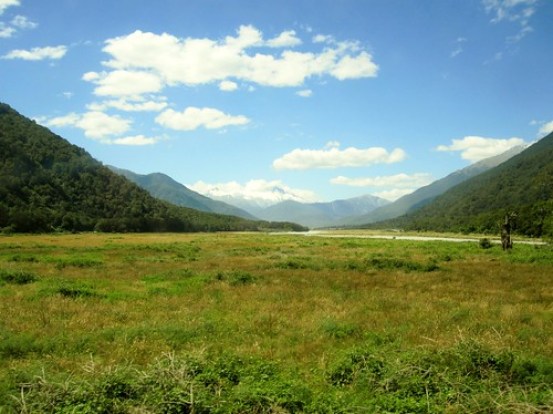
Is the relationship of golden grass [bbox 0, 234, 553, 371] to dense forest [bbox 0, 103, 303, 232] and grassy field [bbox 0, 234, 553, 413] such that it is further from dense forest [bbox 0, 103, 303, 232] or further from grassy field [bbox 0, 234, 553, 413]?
dense forest [bbox 0, 103, 303, 232]

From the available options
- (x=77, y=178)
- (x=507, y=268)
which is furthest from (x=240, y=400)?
(x=77, y=178)

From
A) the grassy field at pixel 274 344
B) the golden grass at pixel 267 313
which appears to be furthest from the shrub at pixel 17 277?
the golden grass at pixel 267 313

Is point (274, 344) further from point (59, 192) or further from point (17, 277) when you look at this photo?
point (59, 192)

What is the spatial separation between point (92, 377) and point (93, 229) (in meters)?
124

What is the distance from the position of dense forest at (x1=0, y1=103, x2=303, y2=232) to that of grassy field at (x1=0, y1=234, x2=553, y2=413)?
8841 centimetres

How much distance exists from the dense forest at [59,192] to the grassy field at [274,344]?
8841 centimetres

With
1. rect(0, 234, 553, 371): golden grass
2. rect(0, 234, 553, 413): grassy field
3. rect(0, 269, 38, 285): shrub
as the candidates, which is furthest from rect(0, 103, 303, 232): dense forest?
rect(0, 234, 553, 413): grassy field

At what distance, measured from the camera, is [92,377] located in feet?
27.7

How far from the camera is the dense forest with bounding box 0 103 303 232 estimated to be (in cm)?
10750

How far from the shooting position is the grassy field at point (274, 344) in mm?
7594

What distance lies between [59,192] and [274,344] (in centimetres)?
13810

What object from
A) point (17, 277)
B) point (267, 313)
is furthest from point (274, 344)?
point (17, 277)

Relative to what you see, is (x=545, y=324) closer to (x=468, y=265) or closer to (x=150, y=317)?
(x=150, y=317)

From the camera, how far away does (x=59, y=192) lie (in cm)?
13112
